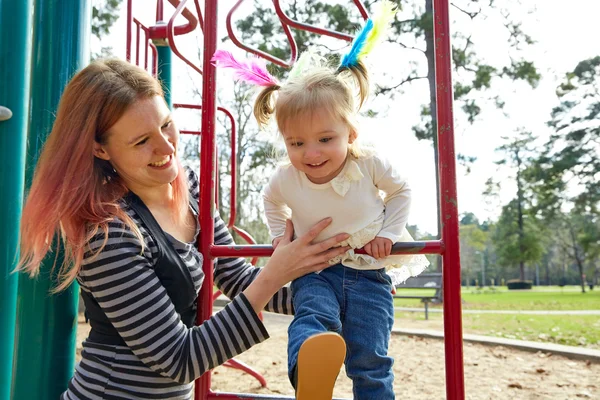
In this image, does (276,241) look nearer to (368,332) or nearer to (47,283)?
(368,332)

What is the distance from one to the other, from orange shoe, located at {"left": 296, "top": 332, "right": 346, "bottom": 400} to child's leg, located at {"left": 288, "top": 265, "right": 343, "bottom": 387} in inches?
2.0

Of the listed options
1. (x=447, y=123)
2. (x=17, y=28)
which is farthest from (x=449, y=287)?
(x=17, y=28)

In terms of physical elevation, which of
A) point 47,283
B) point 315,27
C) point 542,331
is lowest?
point 542,331

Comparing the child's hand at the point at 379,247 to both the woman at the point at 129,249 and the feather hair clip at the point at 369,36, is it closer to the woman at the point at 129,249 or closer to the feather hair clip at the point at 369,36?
the woman at the point at 129,249

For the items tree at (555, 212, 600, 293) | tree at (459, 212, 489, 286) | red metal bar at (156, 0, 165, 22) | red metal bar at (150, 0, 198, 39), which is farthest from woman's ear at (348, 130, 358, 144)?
tree at (459, 212, 489, 286)

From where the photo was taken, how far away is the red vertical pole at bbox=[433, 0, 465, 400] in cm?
135

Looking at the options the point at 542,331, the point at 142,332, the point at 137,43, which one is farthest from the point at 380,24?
the point at 542,331

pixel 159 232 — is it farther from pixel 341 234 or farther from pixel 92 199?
pixel 341 234

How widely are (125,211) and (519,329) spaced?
6704 mm

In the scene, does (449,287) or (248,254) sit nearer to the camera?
(449,287)

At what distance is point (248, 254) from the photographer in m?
1.49

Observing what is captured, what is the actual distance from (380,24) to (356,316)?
0.76 m

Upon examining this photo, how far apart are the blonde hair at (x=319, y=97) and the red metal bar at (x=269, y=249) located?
0.88ft

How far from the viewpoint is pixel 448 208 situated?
1.39m
